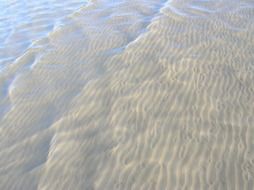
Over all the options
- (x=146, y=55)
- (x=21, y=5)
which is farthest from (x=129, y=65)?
(x=21, y=5)

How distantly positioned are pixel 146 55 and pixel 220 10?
3676 mm

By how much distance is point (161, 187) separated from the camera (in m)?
4.93

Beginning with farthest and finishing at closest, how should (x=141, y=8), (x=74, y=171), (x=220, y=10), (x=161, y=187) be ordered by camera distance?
(x=141, y=8), (x=220, y=10), (x=74, y=171), (x=161, y=187)

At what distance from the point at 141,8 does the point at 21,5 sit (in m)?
5.34

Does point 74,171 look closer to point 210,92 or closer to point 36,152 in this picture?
point 36,152

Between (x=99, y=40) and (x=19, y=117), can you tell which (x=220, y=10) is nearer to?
(x=99, y=40)

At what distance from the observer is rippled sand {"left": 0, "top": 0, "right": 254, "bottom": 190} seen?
17.2 feet

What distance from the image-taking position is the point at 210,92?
6.67 m

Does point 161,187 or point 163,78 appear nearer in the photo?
point 161,187

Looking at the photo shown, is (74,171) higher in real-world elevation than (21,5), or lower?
lower

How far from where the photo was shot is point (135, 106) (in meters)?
6.57

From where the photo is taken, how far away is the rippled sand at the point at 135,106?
5.25 m

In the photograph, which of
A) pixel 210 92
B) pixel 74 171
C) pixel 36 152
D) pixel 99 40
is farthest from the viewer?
pixel 99 40

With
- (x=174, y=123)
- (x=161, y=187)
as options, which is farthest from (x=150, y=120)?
(x=161, y=187)
